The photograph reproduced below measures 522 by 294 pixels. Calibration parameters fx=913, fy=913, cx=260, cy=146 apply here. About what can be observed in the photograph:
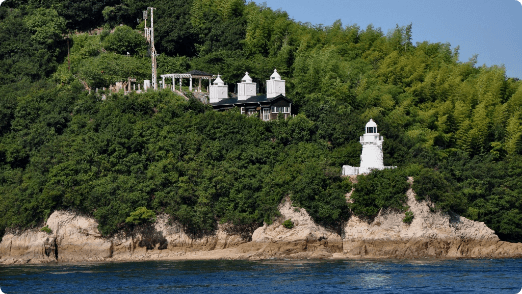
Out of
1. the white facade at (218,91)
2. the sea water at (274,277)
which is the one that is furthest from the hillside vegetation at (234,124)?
the sea water at (274,277)

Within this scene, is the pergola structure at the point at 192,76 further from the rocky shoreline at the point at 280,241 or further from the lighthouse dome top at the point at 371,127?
the rocky shoreline at the point at 280,241

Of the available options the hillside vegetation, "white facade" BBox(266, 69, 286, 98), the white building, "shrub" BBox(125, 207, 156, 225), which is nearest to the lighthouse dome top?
the white building

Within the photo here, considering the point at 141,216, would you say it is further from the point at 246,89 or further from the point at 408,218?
the point at 408,218

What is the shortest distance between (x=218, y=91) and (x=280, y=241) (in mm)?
18629

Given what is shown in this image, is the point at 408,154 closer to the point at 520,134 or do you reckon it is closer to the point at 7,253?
the point at 520,134

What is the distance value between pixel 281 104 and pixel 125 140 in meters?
12.5

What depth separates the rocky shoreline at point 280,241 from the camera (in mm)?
58062

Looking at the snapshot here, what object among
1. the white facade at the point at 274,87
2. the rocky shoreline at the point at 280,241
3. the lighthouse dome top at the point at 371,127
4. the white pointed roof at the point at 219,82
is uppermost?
the white pointed roof at the point at 219,82

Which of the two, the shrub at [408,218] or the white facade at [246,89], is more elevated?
the white facade at [246,89]

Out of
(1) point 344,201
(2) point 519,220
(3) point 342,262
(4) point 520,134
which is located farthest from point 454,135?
(3) point 342,262

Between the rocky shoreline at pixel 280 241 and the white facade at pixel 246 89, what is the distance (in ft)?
46.7

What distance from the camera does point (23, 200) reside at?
6241cm

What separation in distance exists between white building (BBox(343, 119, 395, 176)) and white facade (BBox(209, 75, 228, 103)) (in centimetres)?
1474

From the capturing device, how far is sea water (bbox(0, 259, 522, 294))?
1779 inches
